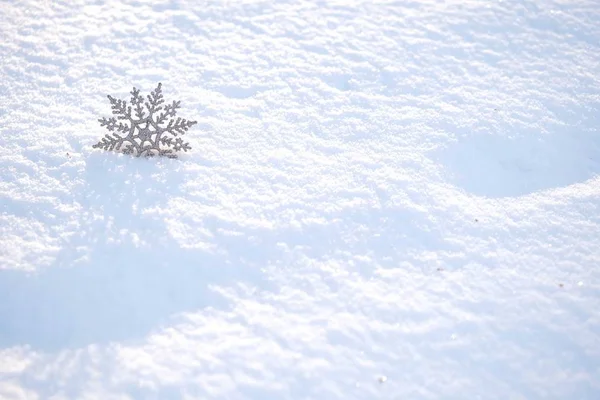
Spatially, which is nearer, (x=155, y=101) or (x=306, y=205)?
(x=306, y=205)

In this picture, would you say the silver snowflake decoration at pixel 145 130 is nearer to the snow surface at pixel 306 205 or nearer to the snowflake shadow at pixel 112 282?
the snow surface at pixel 306 205

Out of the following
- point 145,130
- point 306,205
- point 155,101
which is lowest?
point 306,205

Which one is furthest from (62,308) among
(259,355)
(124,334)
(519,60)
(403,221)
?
(519,60)

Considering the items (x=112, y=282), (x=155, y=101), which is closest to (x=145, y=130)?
(x=155, y=101)

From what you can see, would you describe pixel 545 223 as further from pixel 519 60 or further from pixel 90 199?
pixel 90 199

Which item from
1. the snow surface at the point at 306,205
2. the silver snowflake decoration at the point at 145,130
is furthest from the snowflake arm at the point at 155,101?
the snow surface at the point at 306,205

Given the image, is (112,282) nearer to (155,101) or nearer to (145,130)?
(145,130)
